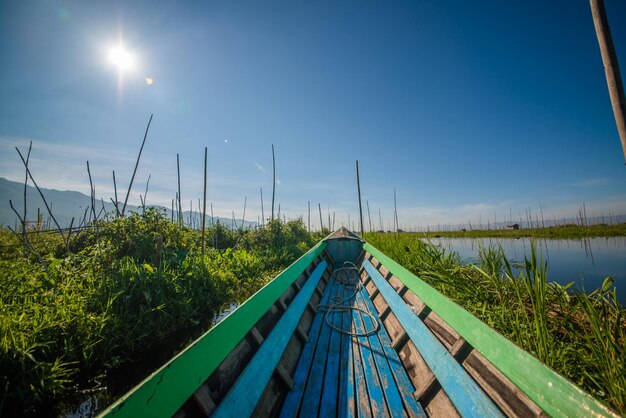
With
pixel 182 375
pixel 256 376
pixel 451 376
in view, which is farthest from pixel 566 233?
pixel 182 375

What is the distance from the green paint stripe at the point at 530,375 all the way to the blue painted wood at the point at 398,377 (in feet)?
1.91

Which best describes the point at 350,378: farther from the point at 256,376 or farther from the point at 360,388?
the point at 256,376

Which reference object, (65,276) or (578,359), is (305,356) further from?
(65,276)

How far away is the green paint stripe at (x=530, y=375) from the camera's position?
32.9 inches

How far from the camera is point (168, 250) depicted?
588 cm

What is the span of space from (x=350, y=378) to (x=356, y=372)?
0.32 ft

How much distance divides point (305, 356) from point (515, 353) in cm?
162

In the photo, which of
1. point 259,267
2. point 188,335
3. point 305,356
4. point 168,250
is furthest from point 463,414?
point 259,267

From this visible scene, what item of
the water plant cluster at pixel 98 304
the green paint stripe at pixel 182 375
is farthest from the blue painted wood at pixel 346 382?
the water plant cluster at pixel 98 304

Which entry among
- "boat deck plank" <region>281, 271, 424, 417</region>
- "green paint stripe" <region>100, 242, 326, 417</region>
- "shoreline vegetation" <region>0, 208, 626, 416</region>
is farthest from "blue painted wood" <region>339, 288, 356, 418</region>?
"shoreline vegetation" <region>0, 208, 626, 416</region>

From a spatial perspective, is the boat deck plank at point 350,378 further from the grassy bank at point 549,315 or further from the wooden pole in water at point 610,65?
the wooden pole in water at point 610,65

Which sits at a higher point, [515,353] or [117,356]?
[515,353]

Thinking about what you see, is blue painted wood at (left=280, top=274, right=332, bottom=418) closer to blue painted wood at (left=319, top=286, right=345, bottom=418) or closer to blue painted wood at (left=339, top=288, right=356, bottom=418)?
blue painted wood at (left=319, top=286, right=345, bottom=418)

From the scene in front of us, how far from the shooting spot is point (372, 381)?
1868 millimetres
